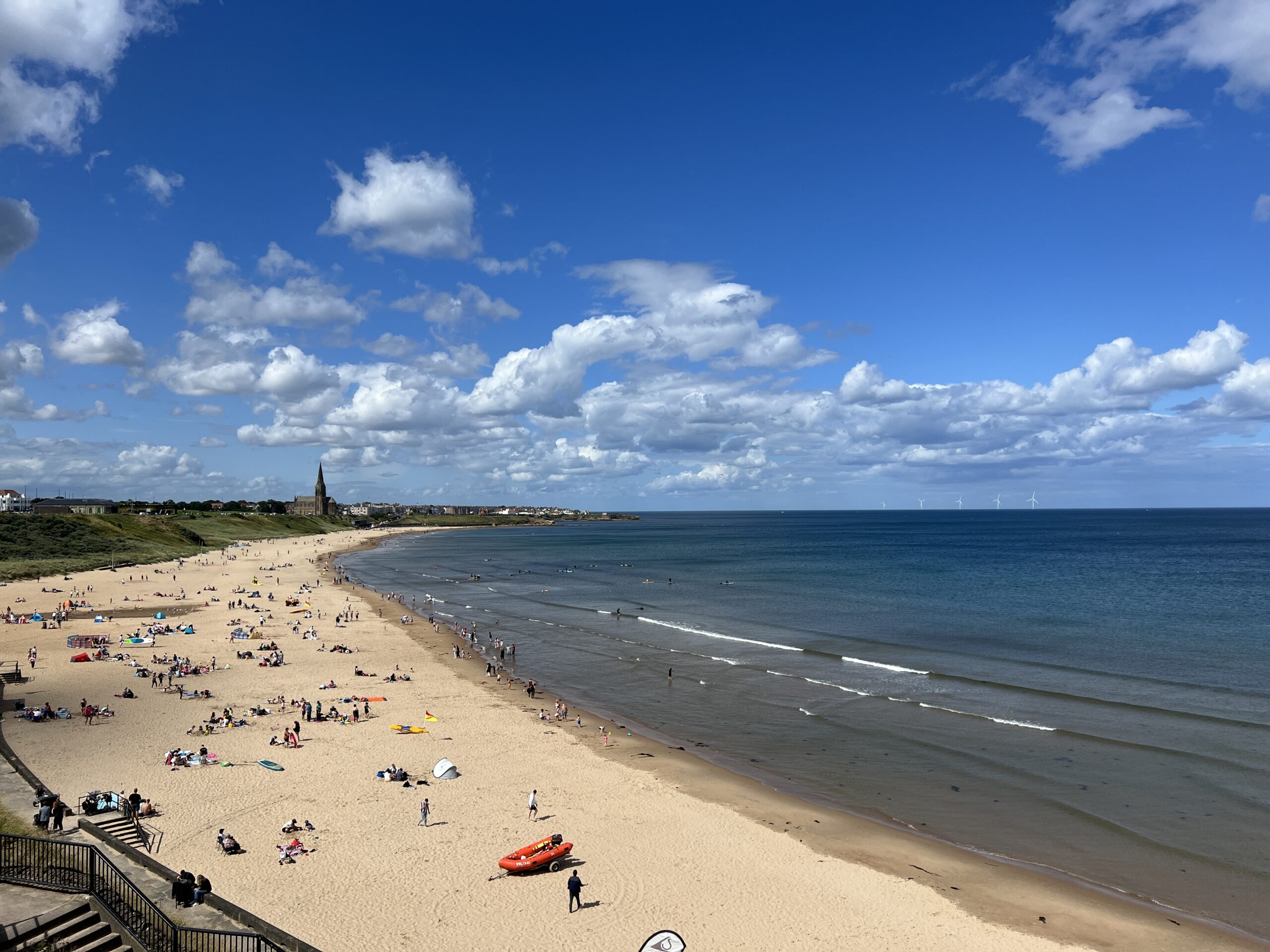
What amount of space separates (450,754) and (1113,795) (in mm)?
22961

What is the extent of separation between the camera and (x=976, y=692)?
3619 cm

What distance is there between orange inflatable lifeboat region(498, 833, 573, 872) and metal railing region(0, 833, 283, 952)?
7.26 metres

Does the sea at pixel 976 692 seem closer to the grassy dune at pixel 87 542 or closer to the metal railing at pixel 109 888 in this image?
Result: the metal railing at pixel 109 888

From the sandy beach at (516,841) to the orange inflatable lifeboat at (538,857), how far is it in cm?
31

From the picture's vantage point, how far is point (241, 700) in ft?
112

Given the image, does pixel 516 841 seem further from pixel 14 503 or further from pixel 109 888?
pixel 14 503

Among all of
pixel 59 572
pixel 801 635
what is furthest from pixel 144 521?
pixel 801 635

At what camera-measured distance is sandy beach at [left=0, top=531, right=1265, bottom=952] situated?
16.2 metres

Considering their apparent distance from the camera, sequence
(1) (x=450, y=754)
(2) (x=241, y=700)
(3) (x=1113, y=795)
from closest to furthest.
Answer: (3) (x=1113, y=795)
(1) (x=450, y=754)
(2) (x=241, y=700)

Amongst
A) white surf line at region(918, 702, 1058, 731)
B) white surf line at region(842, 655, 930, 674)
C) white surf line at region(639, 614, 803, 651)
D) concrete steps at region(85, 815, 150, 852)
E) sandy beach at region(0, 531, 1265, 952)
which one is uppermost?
concrete steps at region(85, 815, 150, 852)

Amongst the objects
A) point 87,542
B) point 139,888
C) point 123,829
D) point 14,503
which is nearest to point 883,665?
point 123,829

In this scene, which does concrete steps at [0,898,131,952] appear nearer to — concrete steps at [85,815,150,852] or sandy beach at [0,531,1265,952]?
sandy beach at [0,531,1265,952]

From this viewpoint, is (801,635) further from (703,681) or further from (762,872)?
(762,872)

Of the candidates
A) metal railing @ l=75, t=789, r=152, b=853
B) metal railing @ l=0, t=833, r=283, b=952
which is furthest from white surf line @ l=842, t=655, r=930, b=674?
metal railing @ l=0, t=833, r=283, b=952
